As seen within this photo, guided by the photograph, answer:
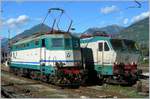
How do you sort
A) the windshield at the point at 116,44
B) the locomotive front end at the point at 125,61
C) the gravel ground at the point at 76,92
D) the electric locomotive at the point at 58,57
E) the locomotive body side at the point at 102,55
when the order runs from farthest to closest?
the windshield at the point at 116,44 → the locomotive body side at the point at 102,55 → the locomotive front end at the point at 125,61 → the electric locomotive at the point at 58,57 → the gravel ground at the point at 76,92

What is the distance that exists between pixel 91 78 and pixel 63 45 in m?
4.03

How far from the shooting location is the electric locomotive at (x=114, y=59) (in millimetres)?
22581

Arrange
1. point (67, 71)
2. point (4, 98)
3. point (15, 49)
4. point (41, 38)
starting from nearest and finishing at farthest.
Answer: point (4, 98)
point (67, 71)
point (41, 38)
point (15, 49)

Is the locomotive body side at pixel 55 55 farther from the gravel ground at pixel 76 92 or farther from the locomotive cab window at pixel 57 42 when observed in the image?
the gravel ground at pixel 76 92

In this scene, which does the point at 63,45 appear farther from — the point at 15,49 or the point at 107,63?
the point at 15,49

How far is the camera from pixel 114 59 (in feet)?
74.1

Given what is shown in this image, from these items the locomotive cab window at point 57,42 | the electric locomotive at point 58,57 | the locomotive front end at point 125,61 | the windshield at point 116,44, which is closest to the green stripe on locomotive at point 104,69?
the locomotive front end at point 125,61

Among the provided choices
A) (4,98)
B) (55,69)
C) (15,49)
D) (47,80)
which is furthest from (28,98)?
(15,49)

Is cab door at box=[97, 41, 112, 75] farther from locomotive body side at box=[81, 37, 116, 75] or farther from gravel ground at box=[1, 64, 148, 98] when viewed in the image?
gravel ground at box=[1, 64, 148, 98]

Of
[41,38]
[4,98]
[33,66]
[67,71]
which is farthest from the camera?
[33,66]

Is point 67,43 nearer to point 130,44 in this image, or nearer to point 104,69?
point 104,69

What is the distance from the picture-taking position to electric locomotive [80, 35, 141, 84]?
22.6m

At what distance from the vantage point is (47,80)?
23500mm

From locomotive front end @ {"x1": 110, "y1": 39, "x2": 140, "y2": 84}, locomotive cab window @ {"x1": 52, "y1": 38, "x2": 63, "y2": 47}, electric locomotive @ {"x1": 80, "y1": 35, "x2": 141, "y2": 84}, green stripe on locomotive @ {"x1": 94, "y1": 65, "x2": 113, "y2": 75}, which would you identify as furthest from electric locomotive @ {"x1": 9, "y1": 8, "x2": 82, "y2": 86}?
locomotive front end @ {"x1": 110, "y1": 39, "x2": 140, "y2": 84}
